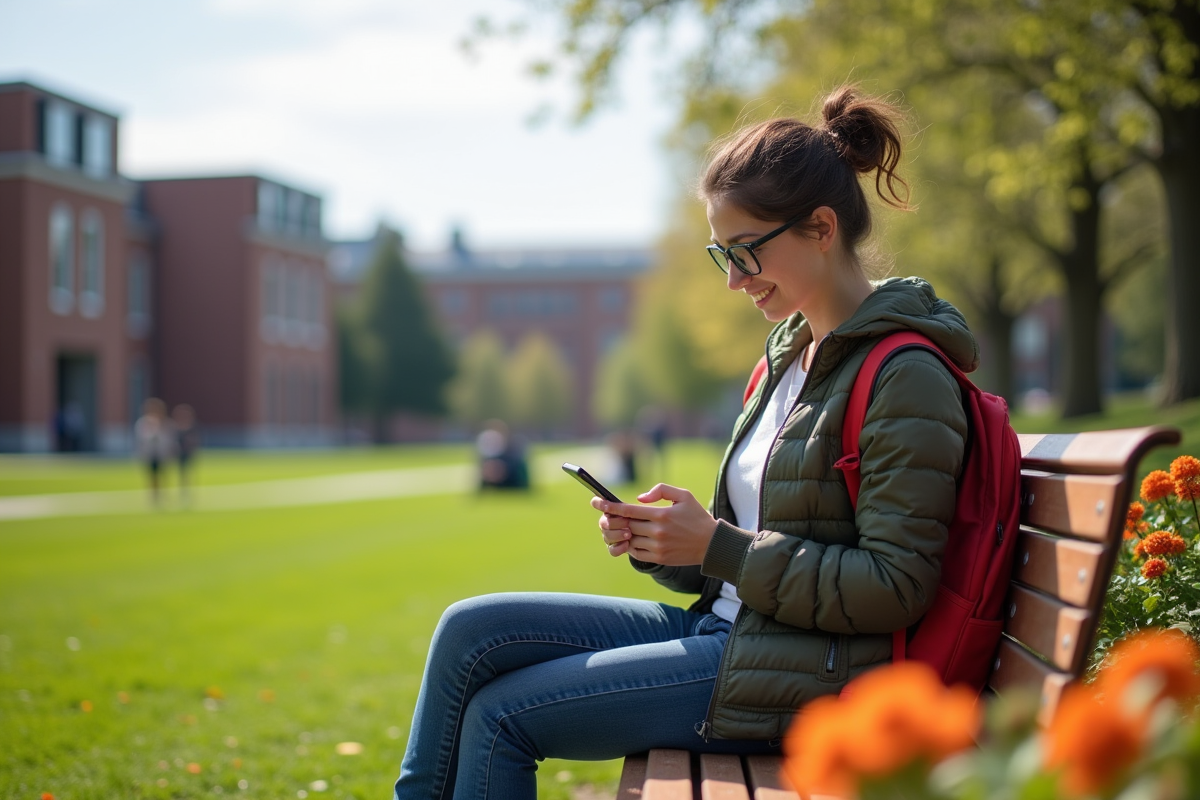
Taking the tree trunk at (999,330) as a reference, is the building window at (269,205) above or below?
above

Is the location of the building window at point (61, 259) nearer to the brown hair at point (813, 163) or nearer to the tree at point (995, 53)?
the tree at point (995, 53)

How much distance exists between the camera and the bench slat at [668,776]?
210cm

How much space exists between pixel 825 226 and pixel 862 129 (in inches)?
10.0

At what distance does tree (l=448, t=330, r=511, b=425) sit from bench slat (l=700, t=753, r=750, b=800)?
72413 millimetres

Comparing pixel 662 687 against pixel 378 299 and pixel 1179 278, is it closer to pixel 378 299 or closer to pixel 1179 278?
pixel 1179 278

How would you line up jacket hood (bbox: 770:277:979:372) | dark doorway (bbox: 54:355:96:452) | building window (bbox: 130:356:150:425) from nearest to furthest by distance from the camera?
jacket hood (bbox: 770:277:979:372) < dark doorway (bbox: 54:355:96:452) < building window (bbox: 130:356:150:425)

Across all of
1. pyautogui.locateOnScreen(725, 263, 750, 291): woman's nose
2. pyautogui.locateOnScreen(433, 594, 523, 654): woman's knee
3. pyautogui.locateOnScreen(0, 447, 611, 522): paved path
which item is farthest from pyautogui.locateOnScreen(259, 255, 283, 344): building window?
pyautogui.locateOnScreen(725, 263, 750, 291): woman's nose

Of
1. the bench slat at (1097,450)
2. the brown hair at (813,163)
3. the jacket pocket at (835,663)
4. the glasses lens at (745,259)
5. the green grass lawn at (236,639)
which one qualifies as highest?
the brown hair at (813,163)

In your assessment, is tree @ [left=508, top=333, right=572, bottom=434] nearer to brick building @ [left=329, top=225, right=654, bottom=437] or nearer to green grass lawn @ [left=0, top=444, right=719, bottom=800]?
brick building @ [left=329, top=225, right=654, bottom=437]

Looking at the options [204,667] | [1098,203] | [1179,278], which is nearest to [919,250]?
[1098,203]

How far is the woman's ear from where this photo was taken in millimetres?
2525

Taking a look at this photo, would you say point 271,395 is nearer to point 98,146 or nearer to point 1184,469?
point 98,146

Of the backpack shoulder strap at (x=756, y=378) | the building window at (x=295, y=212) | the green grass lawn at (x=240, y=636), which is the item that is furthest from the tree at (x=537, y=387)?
the backpack shoulder strap at (x=756, y=378)

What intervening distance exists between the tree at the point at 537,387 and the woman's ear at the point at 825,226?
74.1 m
